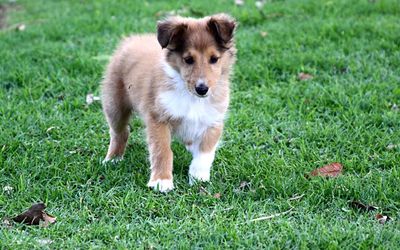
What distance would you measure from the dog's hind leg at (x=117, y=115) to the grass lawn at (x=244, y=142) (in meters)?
0.12

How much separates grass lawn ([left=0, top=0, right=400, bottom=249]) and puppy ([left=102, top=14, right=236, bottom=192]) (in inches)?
9.7

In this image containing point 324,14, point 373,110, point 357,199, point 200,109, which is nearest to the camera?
point 357,199

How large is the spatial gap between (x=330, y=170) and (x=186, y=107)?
129cm

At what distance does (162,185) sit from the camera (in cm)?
518

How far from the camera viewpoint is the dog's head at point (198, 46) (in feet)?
16.5

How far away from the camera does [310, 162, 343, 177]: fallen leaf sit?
5.44 m

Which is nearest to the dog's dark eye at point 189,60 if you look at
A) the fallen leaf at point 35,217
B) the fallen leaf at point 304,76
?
the fallen leaf at point 35,217

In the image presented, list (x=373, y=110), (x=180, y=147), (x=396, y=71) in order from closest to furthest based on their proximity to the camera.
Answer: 1. (x=180, y=147)
2. (x=373, y=110)
3. (x=396, y=71)

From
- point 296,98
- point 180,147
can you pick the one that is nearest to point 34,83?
point 180,147

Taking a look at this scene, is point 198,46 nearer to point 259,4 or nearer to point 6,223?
point 6,223

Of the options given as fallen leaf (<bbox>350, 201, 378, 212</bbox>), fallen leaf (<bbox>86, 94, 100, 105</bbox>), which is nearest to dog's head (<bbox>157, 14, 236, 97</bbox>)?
fallen leaf (<bbox>350, 201, 378, 212</bbox>)

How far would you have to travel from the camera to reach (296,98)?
23.6 ft

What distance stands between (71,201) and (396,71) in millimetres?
4261

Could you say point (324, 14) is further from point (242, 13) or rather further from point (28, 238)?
point (28, 238)
